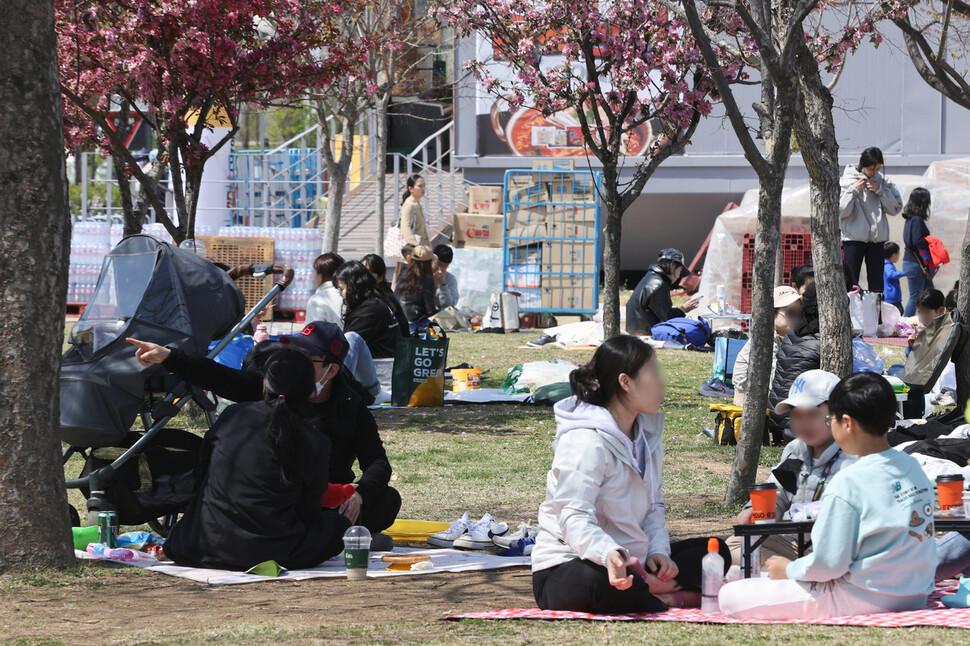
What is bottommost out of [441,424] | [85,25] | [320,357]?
[441,424]

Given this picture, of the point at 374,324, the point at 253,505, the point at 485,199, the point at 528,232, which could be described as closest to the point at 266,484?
the point at 253,505

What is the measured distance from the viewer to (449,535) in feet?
21.0

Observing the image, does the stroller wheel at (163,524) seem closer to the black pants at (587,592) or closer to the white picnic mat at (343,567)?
the white picnic mat at (343,567)

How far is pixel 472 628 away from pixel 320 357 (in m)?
1.95

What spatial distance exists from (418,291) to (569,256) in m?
6.36

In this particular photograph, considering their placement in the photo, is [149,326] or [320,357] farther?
[149,326]

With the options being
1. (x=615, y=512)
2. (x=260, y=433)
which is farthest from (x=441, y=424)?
(x=615, y=512)

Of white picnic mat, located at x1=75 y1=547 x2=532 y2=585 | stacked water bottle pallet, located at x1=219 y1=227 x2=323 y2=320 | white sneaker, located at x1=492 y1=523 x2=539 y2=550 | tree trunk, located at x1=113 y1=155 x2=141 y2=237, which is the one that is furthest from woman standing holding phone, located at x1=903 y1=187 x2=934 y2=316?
white picnic mat, located at x1=75 y1=547 x2=532 y2=585

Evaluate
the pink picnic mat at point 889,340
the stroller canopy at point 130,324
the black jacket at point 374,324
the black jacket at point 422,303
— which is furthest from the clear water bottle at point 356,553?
the pink picnic mat at point 889,340

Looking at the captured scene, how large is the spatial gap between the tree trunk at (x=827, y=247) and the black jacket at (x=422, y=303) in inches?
265

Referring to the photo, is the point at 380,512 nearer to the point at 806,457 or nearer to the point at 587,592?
the point at 587,592

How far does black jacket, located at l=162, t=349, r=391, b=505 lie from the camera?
598 centimetres

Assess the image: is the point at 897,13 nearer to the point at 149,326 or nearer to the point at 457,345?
the point at 149,326

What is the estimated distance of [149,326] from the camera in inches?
259
